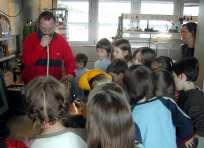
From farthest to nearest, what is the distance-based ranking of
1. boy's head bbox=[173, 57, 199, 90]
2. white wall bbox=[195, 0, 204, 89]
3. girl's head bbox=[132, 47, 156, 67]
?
white wall bbox=[195, 0, 204, 89]
girl's head bbox=[132, 47, 156, 67]
boy's head bbox=[173, 57, 199, 90]

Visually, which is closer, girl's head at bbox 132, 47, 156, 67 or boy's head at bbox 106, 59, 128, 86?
boy's head at bbox 106, 59, 128, 86

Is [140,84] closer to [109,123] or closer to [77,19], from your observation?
[109,123]

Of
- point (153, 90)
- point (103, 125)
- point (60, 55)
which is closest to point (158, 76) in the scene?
point (153, 90)

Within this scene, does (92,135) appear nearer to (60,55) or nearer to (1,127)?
(60,55)

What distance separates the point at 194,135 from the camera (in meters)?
2.19

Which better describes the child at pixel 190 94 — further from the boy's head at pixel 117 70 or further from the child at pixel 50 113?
the child at pixel 50 113

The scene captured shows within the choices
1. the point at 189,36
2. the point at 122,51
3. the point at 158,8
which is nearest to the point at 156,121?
the point at 122,51

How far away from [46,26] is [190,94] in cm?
156

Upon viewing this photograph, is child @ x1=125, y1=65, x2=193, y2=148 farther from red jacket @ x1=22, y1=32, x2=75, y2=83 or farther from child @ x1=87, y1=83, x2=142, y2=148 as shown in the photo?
red jacket @ x1=22, y1=32, x2=75, y2=83

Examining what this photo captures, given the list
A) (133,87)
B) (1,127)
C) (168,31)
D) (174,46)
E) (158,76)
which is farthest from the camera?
(174,46)

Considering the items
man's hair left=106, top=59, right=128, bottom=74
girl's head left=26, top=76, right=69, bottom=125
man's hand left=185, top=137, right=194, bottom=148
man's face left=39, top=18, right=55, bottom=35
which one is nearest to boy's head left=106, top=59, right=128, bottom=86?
man's hair left=106, top=59, right=128, bottom=74

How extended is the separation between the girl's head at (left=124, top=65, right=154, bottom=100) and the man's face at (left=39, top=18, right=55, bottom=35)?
4.67 ft

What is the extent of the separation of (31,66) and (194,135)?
183 cm

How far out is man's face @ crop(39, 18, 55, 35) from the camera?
303 cm
